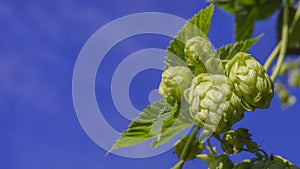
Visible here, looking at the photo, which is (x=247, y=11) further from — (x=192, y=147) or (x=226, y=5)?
(x=192, y=147)

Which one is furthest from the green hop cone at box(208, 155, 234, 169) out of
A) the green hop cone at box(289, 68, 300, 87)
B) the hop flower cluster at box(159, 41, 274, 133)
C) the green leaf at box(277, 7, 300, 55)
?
the green hop cone at box(289, 68, 300, 87)

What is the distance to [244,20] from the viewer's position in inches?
62.7

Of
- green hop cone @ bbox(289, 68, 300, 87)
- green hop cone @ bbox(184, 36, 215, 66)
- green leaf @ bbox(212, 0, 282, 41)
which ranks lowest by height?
green hop cone @ bbox(184, 36, 215, 66)

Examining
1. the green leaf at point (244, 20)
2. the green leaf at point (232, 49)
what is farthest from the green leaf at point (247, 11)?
the green leaf at point (232, 49)

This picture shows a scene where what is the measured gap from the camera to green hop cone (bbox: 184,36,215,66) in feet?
2.98

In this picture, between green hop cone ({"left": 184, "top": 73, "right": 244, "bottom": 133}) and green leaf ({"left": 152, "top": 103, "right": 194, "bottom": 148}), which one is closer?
green hop cone ({"left": 184, "top": 73, "right": 244, "bottom": 133})

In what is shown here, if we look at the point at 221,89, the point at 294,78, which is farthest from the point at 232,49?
the point at 294,78

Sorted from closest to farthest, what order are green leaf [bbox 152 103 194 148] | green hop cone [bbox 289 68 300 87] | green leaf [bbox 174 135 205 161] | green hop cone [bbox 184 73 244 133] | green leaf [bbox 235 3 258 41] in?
green hop cone [bbox 184 73 244 133]
green leaf [bbox 152 103 194 148]
green leaf [bbox 174 135 205 161]
green leaf [bbox 235 3 258 41]
green hop cone [bbox 289 68 300 87]

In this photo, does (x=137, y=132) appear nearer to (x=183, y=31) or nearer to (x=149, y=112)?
(x=149, y=112)

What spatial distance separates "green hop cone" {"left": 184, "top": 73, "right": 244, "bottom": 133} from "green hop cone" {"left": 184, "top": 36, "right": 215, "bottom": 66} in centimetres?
6

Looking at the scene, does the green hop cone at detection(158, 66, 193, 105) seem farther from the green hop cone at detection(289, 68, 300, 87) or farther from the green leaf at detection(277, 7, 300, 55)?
the green hop cone at detection(289, 68, 300, 87)

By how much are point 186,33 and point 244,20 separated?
65cm

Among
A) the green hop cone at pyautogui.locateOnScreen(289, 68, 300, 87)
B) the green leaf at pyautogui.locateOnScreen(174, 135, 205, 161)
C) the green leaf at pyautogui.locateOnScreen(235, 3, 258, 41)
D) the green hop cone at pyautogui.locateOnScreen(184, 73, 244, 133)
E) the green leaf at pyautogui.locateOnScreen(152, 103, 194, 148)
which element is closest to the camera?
the green hop cone at pyautogui.locateOnScreen(184, 73, 244, 133)

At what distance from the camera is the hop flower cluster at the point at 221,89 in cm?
84
